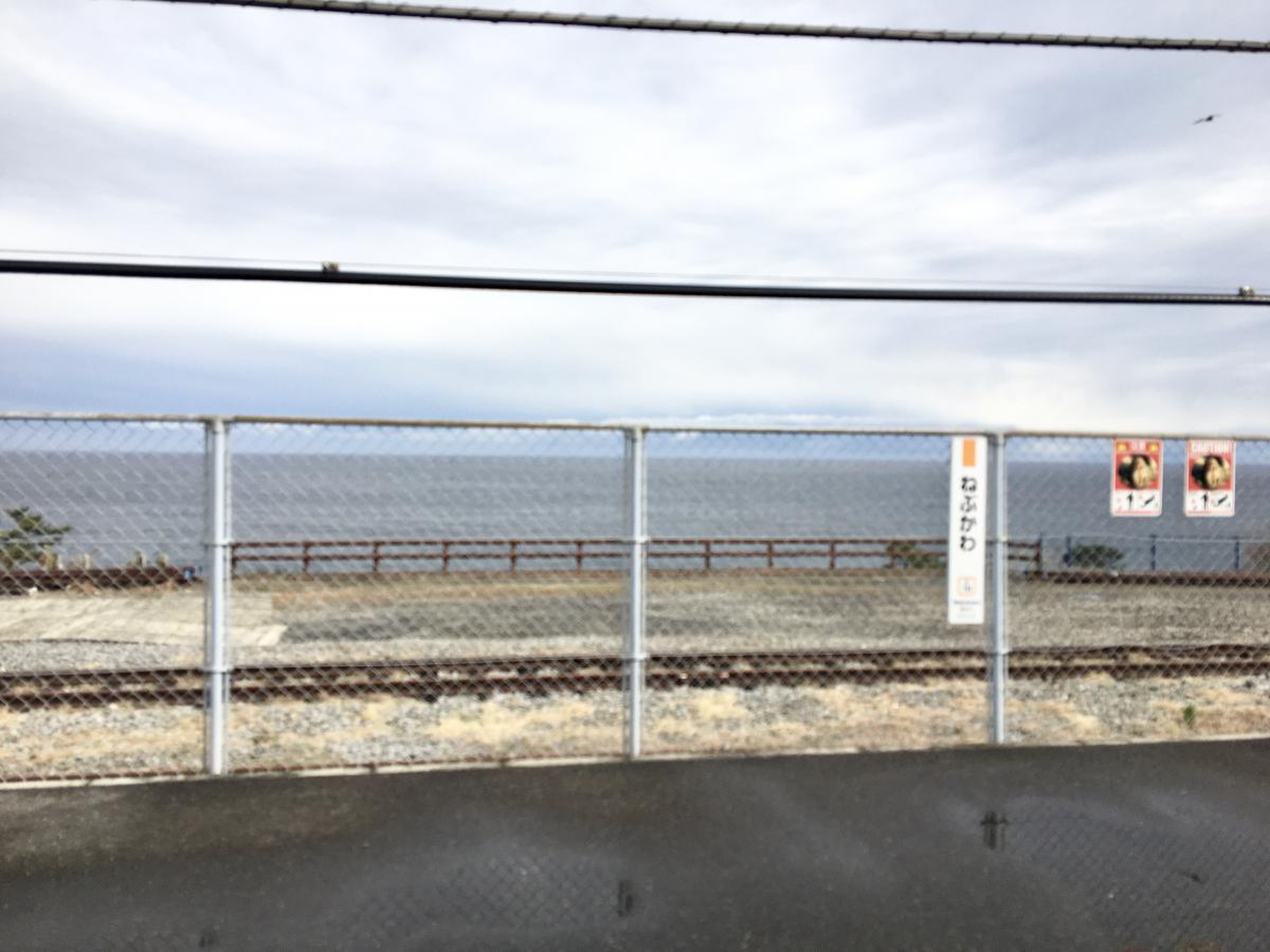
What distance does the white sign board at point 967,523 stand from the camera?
626 centimetres

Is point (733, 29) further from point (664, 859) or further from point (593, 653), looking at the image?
point (593, 653)

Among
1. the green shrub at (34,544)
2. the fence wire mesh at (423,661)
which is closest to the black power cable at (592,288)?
the fence wire mesh at (423,661)

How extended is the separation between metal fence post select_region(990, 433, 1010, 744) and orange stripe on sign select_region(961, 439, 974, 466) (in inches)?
6.3

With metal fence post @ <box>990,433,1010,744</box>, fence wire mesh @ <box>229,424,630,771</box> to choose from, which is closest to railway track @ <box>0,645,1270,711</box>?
fence wire mesh @ <box>229,424,630,771</box>

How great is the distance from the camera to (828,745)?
6.38 meters

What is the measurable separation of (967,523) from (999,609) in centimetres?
59

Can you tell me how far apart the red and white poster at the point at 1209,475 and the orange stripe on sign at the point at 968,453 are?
5.25 ft

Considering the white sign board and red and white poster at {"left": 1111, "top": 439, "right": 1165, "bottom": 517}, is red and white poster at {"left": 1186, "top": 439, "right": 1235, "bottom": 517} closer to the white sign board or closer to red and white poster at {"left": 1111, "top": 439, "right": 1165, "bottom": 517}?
red and white poster at {"left": 1111, "top": 439, "right": 1165, "bottom": 517}

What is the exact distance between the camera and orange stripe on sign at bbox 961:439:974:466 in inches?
247

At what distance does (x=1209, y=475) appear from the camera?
6613mm

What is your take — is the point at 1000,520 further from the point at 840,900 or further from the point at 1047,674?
the point at 1047,674

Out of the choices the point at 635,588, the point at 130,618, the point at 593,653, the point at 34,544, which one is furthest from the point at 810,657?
the point at 34,544

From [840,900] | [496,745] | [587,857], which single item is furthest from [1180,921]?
[496,745]

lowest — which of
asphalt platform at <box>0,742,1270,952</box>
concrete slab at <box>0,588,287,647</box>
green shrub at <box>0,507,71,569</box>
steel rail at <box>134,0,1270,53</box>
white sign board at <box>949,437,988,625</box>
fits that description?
concrete slab at <box>0,588,287,647</box>
